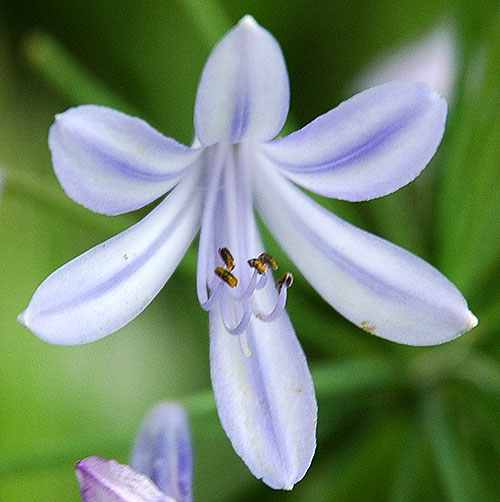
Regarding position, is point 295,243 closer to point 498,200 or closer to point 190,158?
point 190,158

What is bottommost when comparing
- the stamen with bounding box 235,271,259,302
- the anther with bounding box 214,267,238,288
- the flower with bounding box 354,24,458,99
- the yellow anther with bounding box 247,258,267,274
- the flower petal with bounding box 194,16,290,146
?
the stamen with bounding box 235,271,259,302

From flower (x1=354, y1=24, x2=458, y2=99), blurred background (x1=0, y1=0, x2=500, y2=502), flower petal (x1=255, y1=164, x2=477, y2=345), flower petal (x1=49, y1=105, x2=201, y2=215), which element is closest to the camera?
flower petal (x1=49, y1=105, x2=201, y2=215)

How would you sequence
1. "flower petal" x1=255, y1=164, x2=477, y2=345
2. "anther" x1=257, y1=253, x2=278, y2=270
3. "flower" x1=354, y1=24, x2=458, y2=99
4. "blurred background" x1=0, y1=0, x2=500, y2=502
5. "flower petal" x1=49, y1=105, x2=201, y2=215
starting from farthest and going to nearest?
"flower" x1=354, y1=24, x2=458, y2=99, "blurred background" x1=0, y1=0, x2=500, y2=502, "anther" x1=257, y1=253, x2=278, y2=270, "flower petal" x1=255, y1=164, x2=477, y2=345, "flower petal" x1=49, y1=105, x2=201, y2=215

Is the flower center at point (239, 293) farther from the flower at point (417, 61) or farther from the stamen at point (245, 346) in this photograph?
the flower at point (417, 61)

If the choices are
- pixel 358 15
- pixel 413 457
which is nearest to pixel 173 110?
pixel 358 15

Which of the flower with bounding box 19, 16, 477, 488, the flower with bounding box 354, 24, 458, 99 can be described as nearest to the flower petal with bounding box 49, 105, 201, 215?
the flower with bounding box 19, 16, 477, 488

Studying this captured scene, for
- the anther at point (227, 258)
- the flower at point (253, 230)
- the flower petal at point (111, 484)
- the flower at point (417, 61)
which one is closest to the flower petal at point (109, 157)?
the flower at point (253, 230)

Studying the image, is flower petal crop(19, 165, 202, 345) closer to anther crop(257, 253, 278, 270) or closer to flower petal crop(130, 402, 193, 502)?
anther crop(257, 253, 278, 270)
